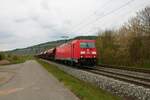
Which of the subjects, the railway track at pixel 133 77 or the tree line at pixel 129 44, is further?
Answer: the tree line at pixel 129 44

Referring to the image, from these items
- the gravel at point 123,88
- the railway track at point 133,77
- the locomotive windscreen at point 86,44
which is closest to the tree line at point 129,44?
the locomotive windscreen at point 86,44

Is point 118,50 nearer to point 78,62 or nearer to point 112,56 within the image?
point 112,56

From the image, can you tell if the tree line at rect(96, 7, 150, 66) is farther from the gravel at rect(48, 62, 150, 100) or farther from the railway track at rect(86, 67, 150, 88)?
the gravel at rect(48, 62, 150, 100)

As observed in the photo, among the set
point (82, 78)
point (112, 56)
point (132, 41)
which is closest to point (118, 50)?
point (112, 56)

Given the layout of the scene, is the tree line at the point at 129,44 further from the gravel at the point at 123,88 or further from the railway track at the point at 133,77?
the gravel at the point at 123,88

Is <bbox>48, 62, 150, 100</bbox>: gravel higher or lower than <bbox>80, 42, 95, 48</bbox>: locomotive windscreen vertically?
lower

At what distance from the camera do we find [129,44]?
42.1 m

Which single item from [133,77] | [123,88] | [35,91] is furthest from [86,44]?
[123,88]

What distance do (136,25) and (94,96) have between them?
34103 mm

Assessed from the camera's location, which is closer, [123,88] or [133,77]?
[123,88]

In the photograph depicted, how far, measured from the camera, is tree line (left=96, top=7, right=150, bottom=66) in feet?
126

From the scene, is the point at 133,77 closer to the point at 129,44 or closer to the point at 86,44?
the point at 86,44

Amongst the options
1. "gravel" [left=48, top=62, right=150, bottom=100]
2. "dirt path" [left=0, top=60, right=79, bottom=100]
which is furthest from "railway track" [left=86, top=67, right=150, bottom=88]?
"dirt path" [left=0, top=60, right=79, bottom=100]

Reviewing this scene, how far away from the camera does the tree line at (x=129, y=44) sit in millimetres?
Answer: 38531
